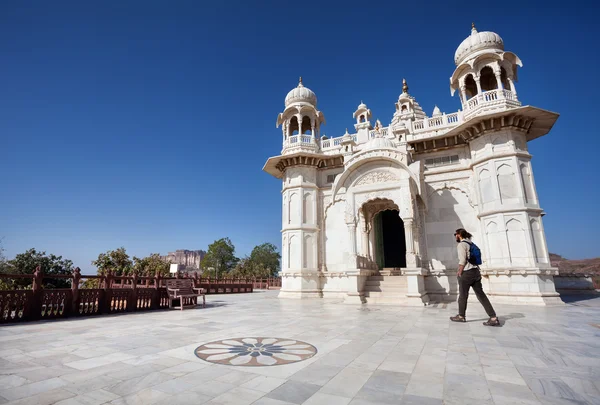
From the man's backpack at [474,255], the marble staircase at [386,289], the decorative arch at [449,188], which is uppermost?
the decorative arch at [449,188]

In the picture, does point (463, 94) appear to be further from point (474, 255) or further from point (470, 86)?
point (474, 255)

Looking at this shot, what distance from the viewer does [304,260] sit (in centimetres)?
1644

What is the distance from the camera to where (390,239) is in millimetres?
17969

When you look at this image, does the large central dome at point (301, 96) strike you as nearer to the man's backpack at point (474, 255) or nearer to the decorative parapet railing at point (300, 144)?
the decorative parapet railing at point (300, 144)

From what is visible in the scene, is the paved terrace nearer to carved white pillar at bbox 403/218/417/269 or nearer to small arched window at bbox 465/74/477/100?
carved white pillar at bbox 403/218/417/269

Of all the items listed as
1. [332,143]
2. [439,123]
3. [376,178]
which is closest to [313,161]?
[332,143]

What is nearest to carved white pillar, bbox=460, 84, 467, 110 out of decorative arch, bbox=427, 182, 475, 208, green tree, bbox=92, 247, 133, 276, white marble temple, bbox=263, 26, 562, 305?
white marble temple, bbox=263, 26, 562, 305

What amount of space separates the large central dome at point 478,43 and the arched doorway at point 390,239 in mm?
8751

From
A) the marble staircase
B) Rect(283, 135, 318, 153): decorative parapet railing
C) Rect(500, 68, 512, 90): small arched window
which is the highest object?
Rect(500, 68, 512, 90): small arched window

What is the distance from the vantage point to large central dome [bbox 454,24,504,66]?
14.5 metres

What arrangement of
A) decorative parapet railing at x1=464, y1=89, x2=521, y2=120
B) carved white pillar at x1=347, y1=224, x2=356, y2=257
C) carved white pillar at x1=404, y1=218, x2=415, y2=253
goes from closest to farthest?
1. carved white pillar at x1=404, y1=218, x2=415, y2=253
2. carved white pillar at x1=347, y1=224, x2=356, y2=257
3. decorative parapet railing at x1=464, y1=89, x2=521, y2=120

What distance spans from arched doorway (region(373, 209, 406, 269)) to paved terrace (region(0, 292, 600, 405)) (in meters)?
10.5

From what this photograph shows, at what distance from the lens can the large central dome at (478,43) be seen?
570 inches

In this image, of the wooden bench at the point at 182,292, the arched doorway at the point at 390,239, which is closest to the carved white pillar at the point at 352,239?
the arched doorway at the point at 390,239
